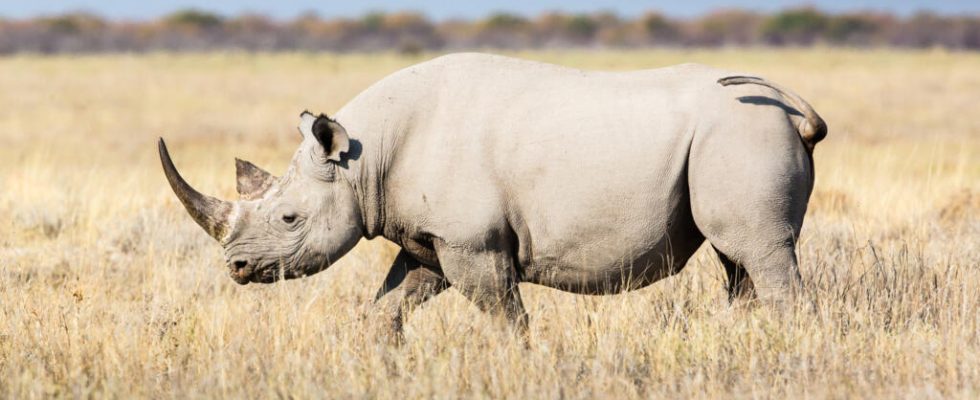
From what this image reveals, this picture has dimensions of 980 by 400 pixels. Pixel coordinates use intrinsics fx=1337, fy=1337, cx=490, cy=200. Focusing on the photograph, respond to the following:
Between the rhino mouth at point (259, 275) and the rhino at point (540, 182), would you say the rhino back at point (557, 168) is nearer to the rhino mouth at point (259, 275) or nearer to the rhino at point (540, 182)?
the rhino at point (540, 182)

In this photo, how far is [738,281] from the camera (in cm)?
647

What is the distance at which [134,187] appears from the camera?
1227 cm

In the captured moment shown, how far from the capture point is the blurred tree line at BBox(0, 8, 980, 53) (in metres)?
73.7

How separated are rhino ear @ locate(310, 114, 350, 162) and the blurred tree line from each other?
61.7m

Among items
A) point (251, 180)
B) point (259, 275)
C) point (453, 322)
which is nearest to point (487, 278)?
point (453, 322)

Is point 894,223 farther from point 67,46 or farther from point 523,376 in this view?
point 67,46

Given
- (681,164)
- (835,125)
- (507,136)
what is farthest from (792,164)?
(835,125)

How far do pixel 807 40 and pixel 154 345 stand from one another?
8900 centimetres

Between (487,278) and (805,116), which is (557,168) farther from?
(805,116)

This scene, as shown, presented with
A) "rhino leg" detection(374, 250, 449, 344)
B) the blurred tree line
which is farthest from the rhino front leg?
the blurred tree line

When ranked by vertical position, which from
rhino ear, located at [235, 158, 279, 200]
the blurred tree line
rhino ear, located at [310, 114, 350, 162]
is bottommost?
the blurred tree line

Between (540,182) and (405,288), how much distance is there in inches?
41.4

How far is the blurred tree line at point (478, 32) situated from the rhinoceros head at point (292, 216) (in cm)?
6151

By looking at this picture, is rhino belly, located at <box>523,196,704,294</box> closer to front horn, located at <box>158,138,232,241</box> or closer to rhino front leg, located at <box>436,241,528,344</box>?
rhino front leg, located at <box>436,241,528,344</box>
